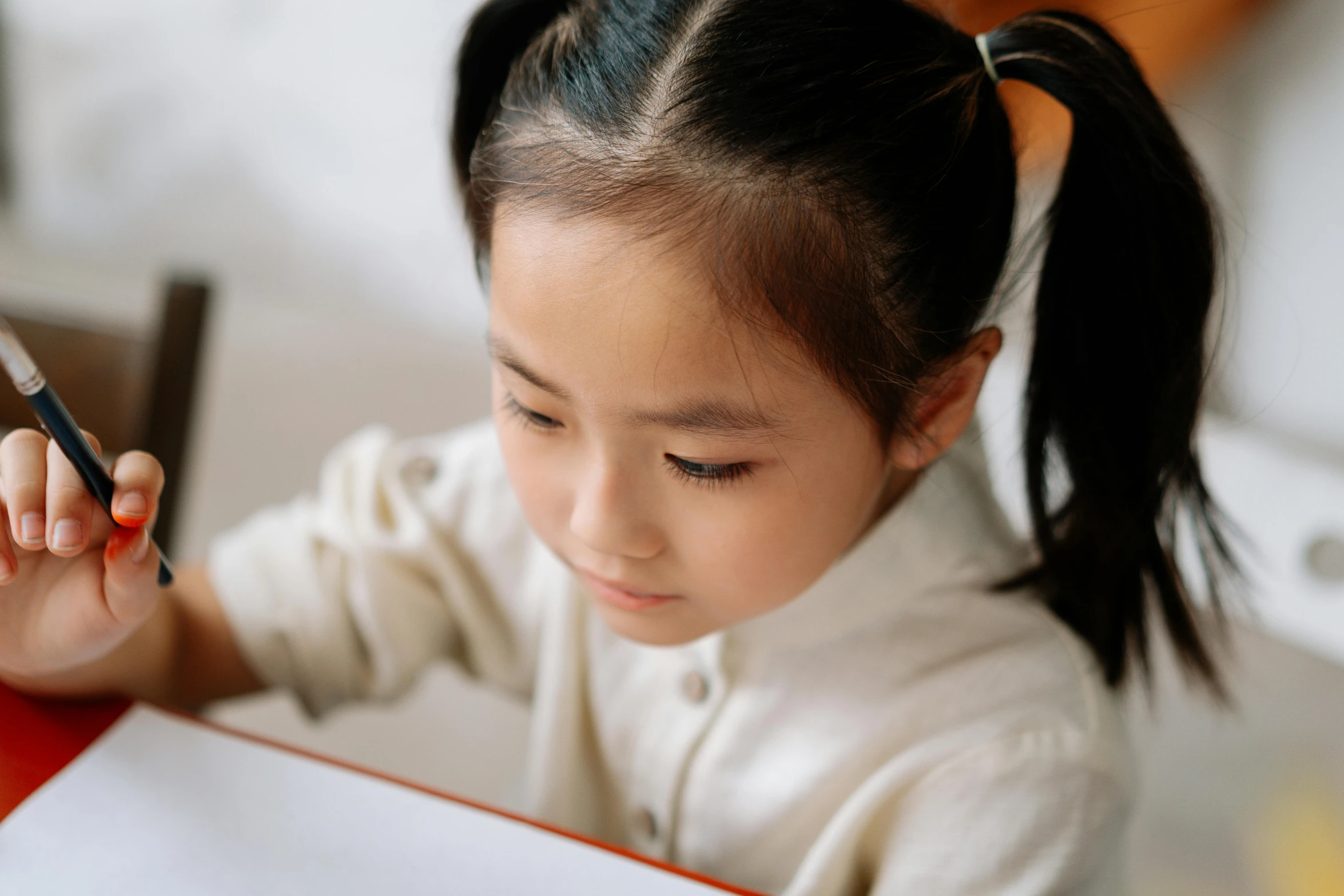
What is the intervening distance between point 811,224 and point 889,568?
7.9 inches

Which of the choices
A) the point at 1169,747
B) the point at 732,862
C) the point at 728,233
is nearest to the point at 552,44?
the point at 728,233

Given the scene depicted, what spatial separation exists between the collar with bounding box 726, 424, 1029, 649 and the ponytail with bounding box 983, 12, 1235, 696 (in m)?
0.03

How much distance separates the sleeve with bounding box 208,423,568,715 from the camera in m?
0.58

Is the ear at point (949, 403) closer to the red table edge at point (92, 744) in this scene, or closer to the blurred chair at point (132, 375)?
the red table edge at point (92, 744)

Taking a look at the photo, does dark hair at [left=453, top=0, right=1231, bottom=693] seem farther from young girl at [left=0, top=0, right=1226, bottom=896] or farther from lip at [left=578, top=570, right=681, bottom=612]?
lip at [left=578, top=570, right=681, bottom=612]

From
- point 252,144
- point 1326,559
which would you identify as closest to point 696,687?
point 1326,559

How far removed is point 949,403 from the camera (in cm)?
44

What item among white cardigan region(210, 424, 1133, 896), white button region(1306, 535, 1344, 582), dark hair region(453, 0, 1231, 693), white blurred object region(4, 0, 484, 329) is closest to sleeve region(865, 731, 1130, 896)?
white cardigan region(210, 424, 1133, 896)

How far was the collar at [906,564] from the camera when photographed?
507 mm

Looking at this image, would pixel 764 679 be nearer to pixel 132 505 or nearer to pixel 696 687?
pixel 696 687

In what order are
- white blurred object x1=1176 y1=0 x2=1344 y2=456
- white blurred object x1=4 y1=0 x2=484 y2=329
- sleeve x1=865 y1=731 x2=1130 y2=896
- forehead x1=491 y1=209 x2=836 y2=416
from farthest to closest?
white blurred object x1=4 y1=0 x2=484 y2=329
white blurred object x1=1176 y1=0 x2=1344 y2=456
sleeve x1=865 y1=731 x2=1130 y2=896
forehead x1=491 y1=209 x2=836 y2=416

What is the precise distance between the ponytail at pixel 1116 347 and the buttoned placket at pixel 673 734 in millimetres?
162

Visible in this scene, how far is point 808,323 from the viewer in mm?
374

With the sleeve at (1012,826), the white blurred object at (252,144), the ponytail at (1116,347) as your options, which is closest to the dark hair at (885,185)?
the ponytail at (1116,347)
